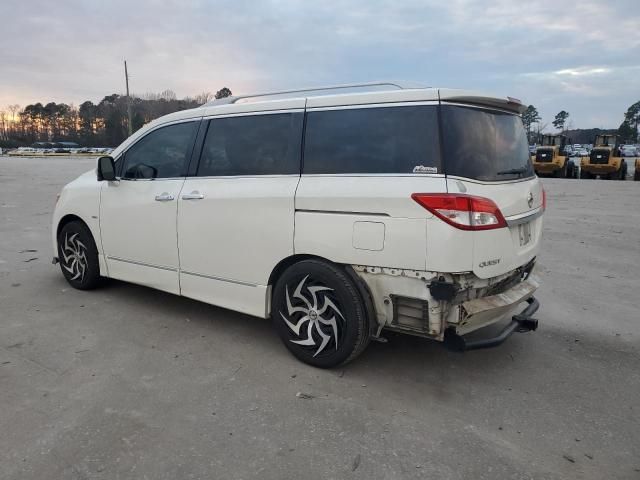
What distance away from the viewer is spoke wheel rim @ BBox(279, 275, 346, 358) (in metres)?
3.45

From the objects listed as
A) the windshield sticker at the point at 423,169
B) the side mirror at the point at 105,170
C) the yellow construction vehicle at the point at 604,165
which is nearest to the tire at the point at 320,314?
the windshield sticker at the point at 423,169

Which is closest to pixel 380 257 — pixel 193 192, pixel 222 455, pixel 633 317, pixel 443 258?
pixel 443 258

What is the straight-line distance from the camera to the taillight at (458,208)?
296 centimetres

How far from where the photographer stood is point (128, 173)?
4.77m

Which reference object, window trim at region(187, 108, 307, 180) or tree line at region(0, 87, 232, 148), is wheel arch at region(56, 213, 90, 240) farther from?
tree line at region(0, 87, 232, 148)

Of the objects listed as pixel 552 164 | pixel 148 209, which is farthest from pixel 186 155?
pixel 552 164

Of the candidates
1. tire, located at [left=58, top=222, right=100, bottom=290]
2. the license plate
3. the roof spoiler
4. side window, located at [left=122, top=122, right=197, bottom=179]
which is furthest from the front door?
the license plate

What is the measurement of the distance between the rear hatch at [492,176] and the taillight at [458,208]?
41 mm

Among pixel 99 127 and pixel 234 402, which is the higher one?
pixel 99 127

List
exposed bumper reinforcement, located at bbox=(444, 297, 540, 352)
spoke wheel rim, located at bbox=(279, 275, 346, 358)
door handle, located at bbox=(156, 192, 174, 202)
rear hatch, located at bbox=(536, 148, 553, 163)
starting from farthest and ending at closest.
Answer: rear hatch, located at bbox=(536, 148, 553, 163) < door handle, located at bbox=(156, 192, 174, 202) < spoke wheel rim, located at bbox=(279, 275, 346, 358) < exposed bumper reinforcement, located at bbox=(444, 297, 540, 352)

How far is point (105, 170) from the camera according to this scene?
15.6 feet

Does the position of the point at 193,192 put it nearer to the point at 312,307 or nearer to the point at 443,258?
the point at 312,307

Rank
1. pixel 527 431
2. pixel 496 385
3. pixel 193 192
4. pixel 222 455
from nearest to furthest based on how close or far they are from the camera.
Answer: pixel 222 455
pixel 527 431
pixel 496 385
pixel 193 192

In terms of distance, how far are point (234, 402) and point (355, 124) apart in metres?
2.05
